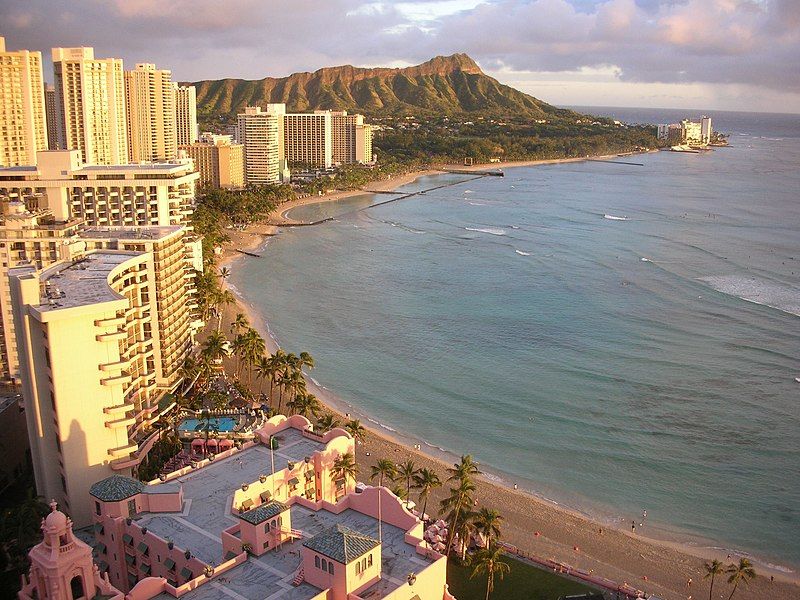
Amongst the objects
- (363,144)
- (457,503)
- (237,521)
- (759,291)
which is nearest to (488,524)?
(457,503)

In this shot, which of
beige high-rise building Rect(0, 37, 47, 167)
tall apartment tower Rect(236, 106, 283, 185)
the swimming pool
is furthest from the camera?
tall apartment tower Rect(236, 106, 283, 185)

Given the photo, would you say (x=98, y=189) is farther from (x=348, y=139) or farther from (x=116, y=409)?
(x=348, y=139)

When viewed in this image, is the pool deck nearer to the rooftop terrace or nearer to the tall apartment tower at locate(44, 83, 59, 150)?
the rooftop terrace

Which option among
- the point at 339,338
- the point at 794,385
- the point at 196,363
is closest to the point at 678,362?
the point at 794,385

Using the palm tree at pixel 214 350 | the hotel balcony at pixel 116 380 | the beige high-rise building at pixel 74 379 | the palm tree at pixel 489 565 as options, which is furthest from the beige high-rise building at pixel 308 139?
the palm tree at pixel 489 565

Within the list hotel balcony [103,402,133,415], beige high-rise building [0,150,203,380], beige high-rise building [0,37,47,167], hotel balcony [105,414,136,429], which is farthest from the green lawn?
Result: beige high-rise building [0,37,47,167]

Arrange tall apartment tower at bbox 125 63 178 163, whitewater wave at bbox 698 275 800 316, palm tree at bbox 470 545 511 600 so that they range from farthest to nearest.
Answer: tall apartment tower at bbox 125 63 178 163, whitewater wave at bbox 698 275 800 316, palm tree at bbox 470 545 511 600

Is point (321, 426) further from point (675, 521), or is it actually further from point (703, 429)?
point (703, 429)

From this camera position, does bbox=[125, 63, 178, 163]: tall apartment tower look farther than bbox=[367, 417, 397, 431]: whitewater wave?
Yes
